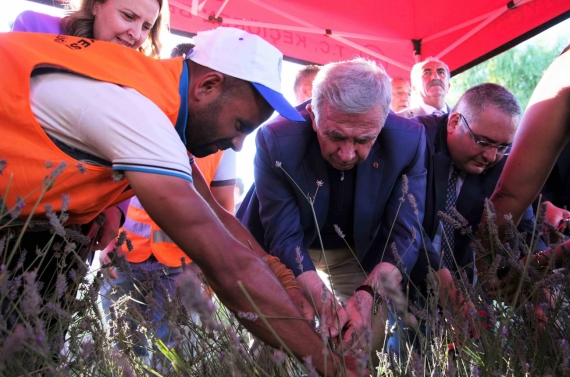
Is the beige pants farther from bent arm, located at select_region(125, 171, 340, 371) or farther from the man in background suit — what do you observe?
the man in background suit

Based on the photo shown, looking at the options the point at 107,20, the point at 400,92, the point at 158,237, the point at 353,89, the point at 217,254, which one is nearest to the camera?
the point at 217,254

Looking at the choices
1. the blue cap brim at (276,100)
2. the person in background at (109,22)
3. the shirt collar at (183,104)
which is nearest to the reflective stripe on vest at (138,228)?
the person in background at (109,22)

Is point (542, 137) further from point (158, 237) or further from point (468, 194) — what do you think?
point (158, 237)

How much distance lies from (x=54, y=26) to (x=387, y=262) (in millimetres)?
1735

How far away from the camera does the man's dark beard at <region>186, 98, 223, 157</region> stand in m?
1.92

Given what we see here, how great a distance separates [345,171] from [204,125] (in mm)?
991

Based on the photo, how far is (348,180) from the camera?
108 inches

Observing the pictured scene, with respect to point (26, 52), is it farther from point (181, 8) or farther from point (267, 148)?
point (181, 8)

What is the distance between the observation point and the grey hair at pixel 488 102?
2.96m

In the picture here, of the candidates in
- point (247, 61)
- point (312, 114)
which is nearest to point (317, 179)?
point (312, 114)

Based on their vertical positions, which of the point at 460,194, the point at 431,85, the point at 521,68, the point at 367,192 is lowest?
the point at 521,68

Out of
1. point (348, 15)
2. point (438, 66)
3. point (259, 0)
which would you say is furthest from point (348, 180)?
point (348, 15)

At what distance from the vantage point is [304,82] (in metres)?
4.63

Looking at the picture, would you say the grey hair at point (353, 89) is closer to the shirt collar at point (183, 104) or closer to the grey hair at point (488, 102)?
the grey hair at point (488, 102)
